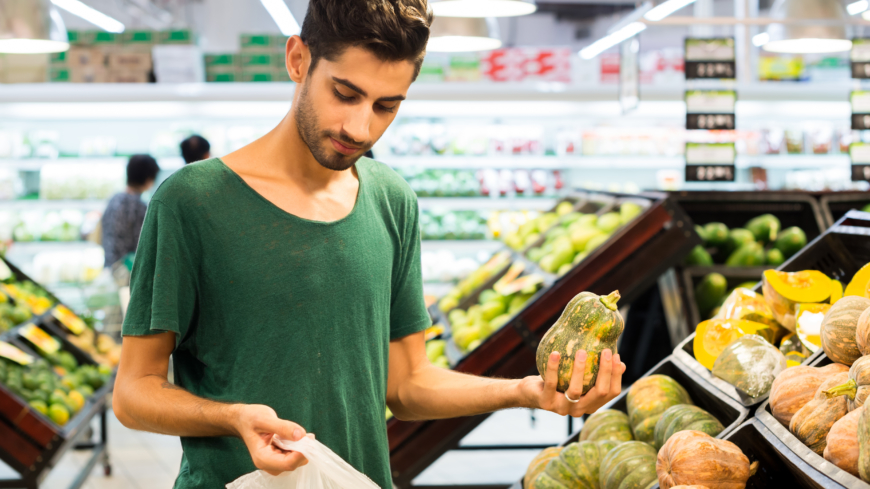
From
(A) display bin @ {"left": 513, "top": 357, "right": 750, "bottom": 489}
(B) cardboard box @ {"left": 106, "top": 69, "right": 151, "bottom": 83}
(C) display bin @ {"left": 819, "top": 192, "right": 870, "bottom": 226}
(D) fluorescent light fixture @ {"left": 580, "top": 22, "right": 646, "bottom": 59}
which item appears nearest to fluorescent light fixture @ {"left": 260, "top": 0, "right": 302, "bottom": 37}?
(B) cardboard box @ {"left": 106, "top": 69, "right": 151, "bottom": 83}

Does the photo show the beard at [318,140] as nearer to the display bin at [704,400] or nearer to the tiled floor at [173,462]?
the display bin at [704,400]

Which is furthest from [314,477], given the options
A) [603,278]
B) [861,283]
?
[603,278]

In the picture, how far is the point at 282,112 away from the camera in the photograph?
6480 mm

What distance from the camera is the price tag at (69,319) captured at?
3.92 meters

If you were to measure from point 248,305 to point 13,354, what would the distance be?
2509 mm

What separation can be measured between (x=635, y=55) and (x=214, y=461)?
13.3 feet

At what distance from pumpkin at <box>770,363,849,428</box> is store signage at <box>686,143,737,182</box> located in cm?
314

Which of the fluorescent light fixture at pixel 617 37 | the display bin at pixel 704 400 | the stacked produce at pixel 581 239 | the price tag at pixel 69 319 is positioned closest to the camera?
the display bin at pixel 704 400

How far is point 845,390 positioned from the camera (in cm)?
103

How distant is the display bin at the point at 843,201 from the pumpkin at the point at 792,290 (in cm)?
185

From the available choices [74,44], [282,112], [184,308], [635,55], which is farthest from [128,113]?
[184,308]

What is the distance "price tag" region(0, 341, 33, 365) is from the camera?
123 inches

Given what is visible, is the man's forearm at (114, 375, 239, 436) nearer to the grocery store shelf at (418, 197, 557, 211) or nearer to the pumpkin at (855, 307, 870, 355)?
the pumpkin at (855, 307, 870, 355)

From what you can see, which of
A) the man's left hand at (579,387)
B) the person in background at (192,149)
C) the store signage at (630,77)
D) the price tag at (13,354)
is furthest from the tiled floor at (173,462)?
the man's left hand at (579,387)
